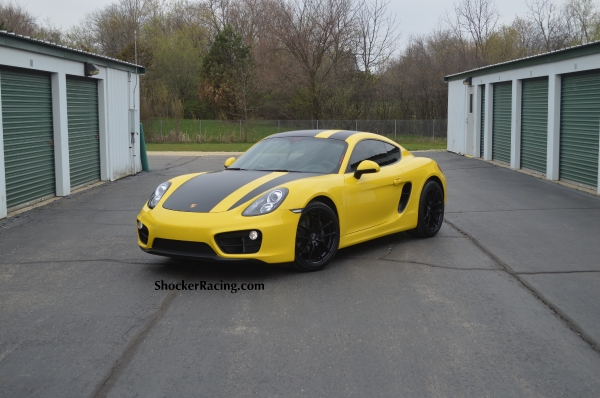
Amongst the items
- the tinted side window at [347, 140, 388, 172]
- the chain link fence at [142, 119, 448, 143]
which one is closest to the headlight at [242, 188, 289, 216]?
the tinted side window at [347, 140, 388, 172]

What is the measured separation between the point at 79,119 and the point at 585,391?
537 inches

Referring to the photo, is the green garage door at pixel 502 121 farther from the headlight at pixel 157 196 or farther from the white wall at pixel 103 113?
the headlight at pixel 157 196

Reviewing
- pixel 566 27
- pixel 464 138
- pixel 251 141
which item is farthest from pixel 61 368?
pixel 566 27

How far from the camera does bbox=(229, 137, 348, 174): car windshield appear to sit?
316 inches

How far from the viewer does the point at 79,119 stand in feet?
52.2

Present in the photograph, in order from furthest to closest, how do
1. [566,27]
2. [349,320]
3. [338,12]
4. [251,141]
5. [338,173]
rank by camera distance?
[566,27] < [338,12] < [251,141] < [338,173] < [349,320]

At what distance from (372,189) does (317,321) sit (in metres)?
2.79

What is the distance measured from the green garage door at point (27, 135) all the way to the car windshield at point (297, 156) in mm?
5478

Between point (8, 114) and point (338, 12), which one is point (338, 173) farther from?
point (338, 12)

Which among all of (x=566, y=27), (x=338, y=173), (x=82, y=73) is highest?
(x=566, y=27)

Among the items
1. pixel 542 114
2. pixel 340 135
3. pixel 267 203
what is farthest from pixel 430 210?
pixel 542 114

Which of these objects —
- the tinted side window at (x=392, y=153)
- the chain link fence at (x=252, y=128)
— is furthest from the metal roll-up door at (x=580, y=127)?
the chain link fence at (x=252, y=128)

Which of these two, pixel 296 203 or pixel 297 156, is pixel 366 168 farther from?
pixel 296 203

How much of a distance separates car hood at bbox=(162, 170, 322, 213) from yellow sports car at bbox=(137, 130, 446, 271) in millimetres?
10
